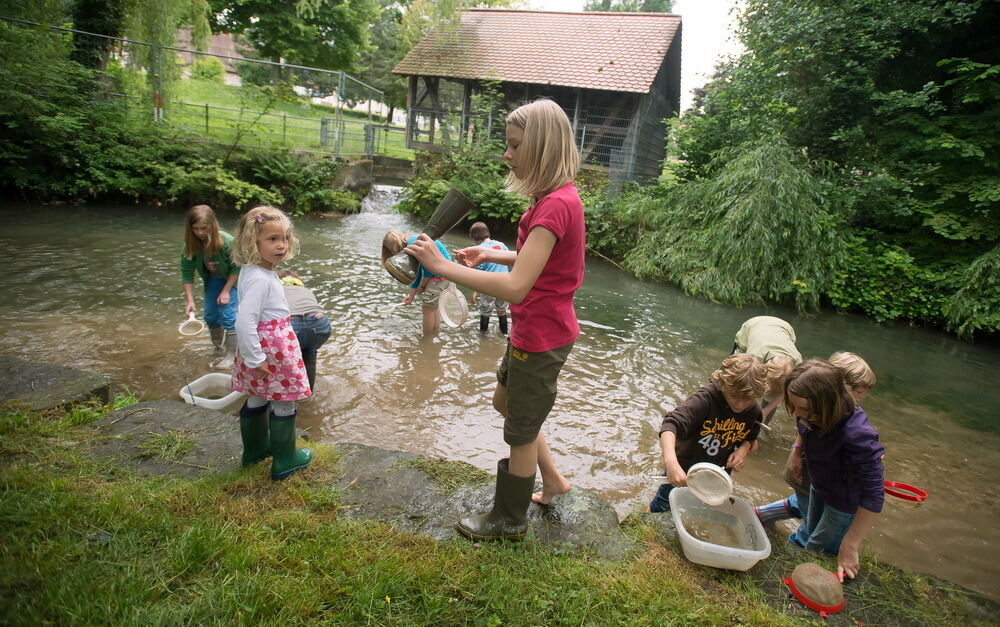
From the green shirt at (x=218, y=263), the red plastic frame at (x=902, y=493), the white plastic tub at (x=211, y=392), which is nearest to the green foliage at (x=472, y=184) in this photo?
the green shirt at (x=218, y=263)

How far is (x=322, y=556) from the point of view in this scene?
233 cm

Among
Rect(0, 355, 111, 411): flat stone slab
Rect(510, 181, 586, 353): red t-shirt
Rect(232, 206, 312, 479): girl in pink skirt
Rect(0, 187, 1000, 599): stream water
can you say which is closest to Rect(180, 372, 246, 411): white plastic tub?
Rect(0, 187, 1000, 599): stream water

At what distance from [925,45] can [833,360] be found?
12551 mm

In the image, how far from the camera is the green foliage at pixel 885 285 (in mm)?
10664

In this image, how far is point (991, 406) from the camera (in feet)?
22.9

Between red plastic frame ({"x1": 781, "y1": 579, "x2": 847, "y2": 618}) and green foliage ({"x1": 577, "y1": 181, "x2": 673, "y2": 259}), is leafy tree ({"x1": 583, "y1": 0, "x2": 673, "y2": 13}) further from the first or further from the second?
red plastic frame ({"x1": 781, "y1": 579, "x2": 847, "y2": 618})

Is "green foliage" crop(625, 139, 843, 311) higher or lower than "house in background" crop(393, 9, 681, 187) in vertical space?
lower

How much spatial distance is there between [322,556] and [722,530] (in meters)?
2.06

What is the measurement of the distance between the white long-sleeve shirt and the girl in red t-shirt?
1099 millimetres

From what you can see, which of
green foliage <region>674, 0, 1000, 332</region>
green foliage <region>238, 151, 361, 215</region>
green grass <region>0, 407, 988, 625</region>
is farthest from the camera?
green foliage <region>238, 151, 361, 215</region>

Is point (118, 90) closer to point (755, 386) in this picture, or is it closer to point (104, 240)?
point (104, 240)

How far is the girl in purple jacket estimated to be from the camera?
254 cm

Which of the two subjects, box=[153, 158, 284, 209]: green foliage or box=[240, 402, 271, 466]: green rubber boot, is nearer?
box=[240, 402, 271, 466]: green rubber boot

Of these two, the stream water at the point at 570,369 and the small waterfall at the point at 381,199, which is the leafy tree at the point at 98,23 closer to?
the stream water at the point at 570,369
